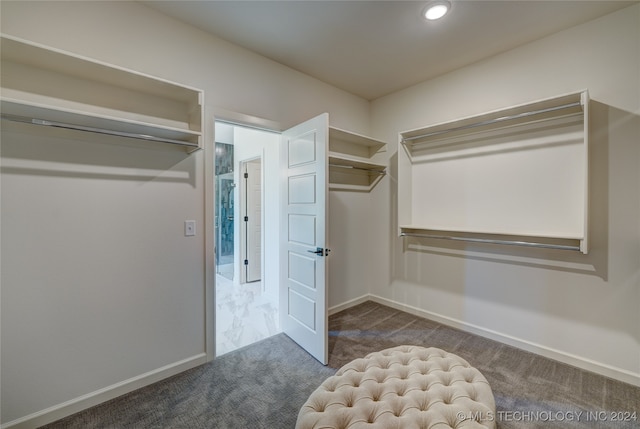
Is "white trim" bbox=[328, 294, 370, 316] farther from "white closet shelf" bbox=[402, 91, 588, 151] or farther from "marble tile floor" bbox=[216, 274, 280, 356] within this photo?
"white closet shelf" bbox=[402, 91, 588, 151]

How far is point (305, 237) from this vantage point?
2.54 meters

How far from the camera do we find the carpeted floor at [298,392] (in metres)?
1.71

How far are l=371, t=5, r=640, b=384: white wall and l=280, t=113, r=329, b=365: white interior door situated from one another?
5.18 ft

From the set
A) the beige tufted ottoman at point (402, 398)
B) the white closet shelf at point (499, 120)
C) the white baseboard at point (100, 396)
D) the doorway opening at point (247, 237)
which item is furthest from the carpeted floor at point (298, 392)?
the white closet shelf at point (499, 120)

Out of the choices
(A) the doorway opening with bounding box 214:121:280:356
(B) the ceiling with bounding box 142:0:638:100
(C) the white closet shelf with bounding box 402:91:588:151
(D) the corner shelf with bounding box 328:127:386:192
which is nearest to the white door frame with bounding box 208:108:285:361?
(A) the doorway opening with bounding box 214:121:280:356

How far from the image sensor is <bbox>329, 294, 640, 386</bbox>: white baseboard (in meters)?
2.08

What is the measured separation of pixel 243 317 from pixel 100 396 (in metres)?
1.57

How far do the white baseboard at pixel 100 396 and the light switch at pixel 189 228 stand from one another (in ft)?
3.45

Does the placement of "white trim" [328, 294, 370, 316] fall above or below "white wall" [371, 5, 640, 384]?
below

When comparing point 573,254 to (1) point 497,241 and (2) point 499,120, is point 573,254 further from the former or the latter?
(2) point 499,120

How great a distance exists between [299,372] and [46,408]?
1653mm

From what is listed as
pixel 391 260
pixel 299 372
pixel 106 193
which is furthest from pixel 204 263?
pixel 391 260

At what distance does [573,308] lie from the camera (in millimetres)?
2258

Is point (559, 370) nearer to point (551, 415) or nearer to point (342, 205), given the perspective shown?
point (551, 415)
